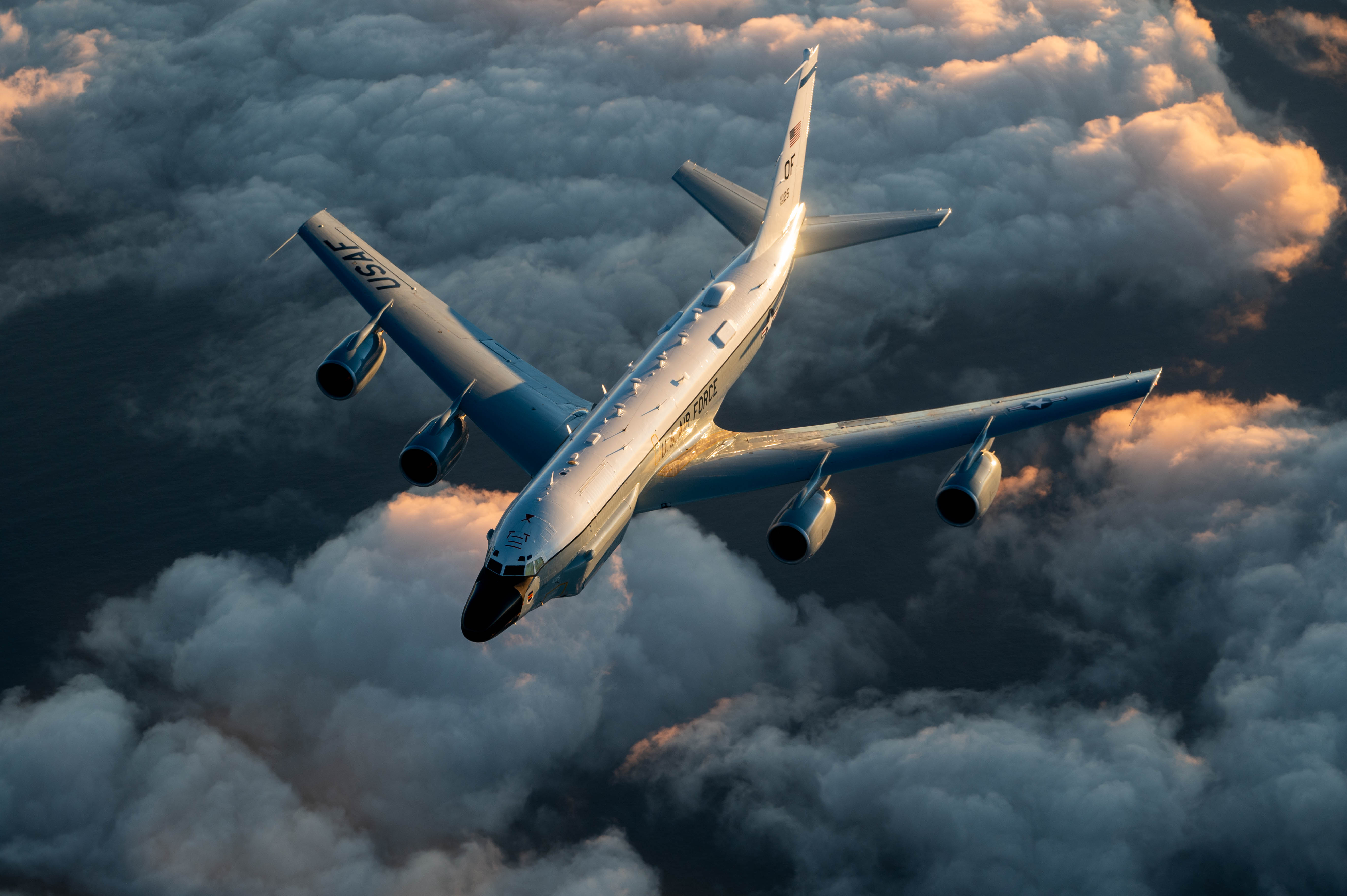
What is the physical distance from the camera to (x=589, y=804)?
6556 centimetres

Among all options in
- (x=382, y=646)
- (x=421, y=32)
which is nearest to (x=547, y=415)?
(x=382, y=646)

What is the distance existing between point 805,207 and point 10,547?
6578 centimetres

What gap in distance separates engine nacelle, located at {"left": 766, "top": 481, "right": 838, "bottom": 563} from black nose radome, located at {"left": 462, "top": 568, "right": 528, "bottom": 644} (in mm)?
10538

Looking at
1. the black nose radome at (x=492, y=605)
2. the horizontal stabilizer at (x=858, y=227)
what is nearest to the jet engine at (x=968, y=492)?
the horizontal stabilizer at (x=858, y=227)

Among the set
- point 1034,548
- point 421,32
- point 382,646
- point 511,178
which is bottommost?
point 1034,548

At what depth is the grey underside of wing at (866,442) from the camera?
144 ft

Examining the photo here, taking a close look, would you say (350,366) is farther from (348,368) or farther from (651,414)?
(651,414)

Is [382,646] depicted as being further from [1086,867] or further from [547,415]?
[1086,867]

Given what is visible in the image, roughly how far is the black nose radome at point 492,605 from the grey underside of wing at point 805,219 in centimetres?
2669

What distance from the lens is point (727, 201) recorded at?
57.0 meters

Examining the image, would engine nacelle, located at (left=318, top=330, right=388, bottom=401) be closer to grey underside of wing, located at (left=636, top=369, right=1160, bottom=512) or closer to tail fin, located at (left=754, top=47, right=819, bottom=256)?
grey underside of wing, located at (left=636, top=369, right=1160, bottom=512)

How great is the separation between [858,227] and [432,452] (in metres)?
26.3

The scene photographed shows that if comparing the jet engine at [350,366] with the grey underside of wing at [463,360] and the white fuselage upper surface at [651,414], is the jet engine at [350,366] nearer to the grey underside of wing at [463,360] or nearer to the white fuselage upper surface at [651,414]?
the grey underside of wing at [463,360]

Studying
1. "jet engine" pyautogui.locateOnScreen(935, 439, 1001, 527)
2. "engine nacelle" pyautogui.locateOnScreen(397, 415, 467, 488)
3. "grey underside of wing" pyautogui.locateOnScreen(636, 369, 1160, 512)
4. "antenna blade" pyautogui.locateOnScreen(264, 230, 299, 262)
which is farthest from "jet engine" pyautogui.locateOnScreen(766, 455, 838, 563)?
"antenna blade" pyautogui.locateOnScreen(264, 230, 299, 262)
